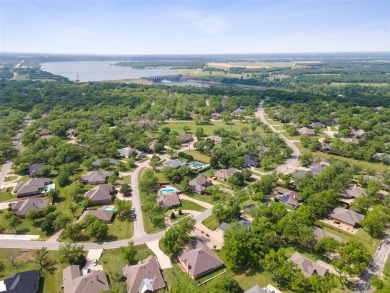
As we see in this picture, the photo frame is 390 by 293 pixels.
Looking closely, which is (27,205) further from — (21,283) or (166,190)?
(166,190)

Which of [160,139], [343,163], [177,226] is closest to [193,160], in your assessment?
[160,139]

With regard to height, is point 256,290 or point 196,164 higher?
point 256,290

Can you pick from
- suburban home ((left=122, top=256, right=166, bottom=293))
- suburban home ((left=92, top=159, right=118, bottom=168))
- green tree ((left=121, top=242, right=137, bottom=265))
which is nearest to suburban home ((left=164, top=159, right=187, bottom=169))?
suburban home ((left=92, top=159, right=118, bottom=168))

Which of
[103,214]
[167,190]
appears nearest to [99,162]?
[167,190]

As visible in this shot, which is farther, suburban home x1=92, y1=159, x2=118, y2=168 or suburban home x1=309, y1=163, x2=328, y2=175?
suburban home x1=92, y1=159, x2=118, y2=168

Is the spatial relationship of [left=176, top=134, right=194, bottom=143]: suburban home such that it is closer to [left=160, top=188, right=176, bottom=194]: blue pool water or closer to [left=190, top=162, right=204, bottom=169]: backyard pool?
[left=190, top=162, right=204, bottom=169]: backyard pool

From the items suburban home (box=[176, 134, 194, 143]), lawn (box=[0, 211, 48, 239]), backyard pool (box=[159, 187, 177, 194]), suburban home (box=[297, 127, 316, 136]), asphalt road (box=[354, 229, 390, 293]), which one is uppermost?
suburban home (box=[297, 127, 316, 136])

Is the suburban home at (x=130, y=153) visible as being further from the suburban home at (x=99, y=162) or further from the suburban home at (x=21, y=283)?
the suburban home at (x=21, y=283)
